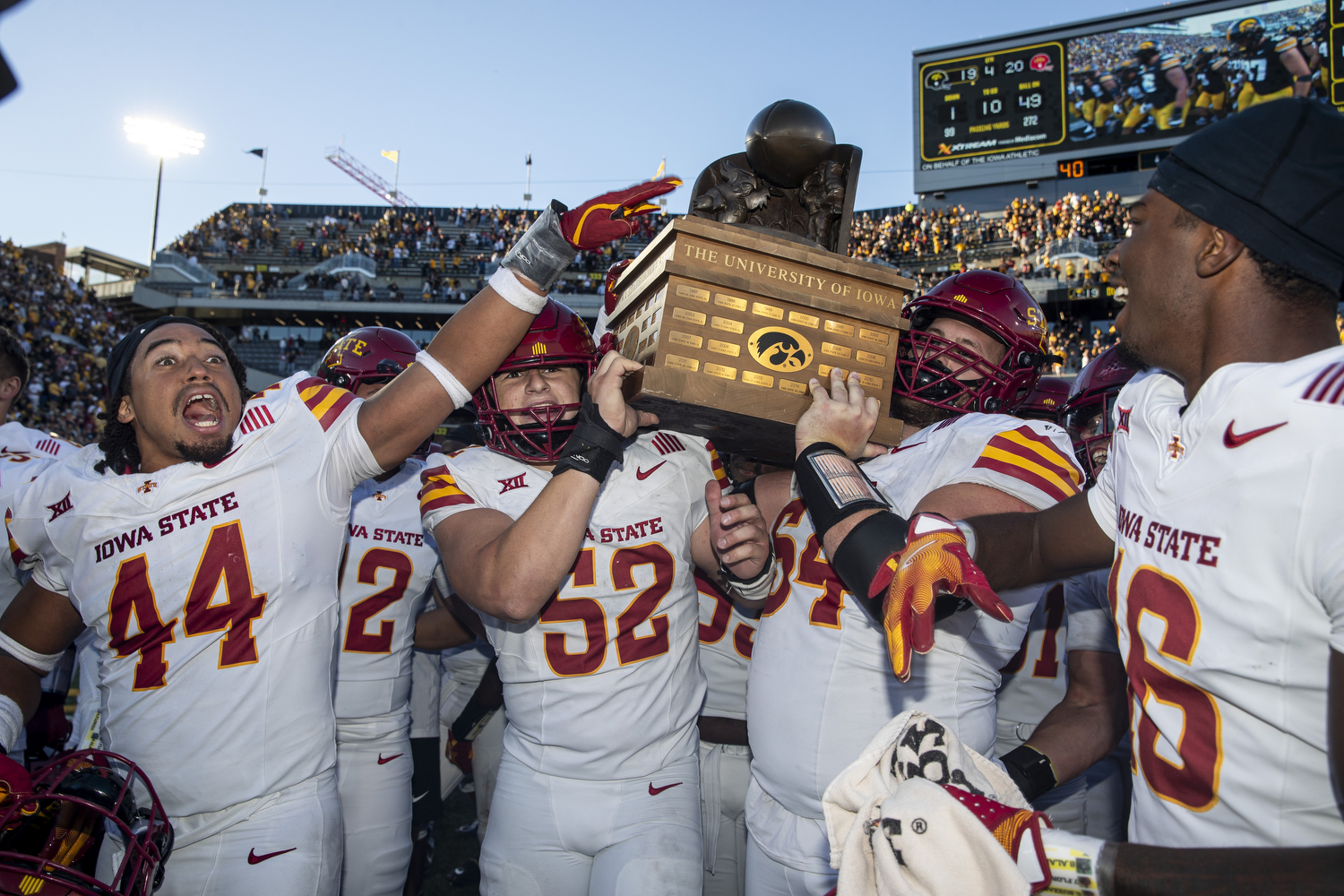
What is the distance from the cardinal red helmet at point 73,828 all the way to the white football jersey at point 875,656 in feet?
5.87

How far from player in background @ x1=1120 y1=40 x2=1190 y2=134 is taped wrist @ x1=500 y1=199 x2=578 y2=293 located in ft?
92.5

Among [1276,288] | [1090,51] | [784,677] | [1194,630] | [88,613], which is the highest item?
[1090,51]

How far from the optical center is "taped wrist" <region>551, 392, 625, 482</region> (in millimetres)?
2570

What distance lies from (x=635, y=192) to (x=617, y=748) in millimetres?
1859

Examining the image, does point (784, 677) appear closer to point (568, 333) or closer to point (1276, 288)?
point (568, 333)

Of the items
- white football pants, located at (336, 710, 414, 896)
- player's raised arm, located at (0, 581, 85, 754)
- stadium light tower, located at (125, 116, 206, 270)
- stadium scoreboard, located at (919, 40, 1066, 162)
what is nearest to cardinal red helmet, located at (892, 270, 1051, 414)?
white football pants, located at (336, 710, 414, 896)

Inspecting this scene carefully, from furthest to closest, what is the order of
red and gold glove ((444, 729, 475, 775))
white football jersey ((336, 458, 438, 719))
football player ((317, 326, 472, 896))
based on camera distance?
red and gold glove ((444, 729, 475, 775))
white football jersey ((336, 458, 438, 719))
football player ((317, 326, 472, 896))

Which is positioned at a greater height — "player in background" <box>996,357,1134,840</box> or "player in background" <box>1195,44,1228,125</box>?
"player in background" <box>1195,44,1228,125</box>

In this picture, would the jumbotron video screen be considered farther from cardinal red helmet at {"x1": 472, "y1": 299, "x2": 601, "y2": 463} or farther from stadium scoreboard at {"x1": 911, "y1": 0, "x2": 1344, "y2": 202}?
cardinal red helmet at {"x1": 472, "y1": 299, "x2": 601, "y2": 463}

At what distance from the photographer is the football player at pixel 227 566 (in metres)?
2.63

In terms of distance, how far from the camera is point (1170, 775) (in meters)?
1.65

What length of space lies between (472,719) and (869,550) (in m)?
3.57

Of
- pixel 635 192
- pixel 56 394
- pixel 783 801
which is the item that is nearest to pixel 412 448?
pixel 635 192

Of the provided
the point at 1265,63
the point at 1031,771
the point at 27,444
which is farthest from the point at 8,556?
the point at 1265,63
